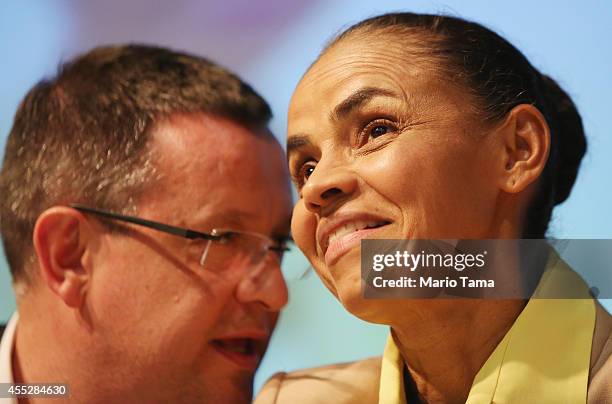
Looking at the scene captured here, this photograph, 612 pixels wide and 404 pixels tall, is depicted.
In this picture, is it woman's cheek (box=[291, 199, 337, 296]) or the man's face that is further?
the man's face

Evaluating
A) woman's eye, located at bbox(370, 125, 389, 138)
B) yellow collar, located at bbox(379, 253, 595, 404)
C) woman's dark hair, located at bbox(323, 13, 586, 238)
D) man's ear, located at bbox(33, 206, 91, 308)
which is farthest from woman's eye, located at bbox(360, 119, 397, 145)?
man's ear, located at bbox(33, 206, 91, 308)

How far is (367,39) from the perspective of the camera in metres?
1.23

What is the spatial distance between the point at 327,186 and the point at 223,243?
1.34ft

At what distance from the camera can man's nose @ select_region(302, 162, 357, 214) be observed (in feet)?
3.74

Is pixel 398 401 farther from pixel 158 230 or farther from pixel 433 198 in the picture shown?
pixel 158 230

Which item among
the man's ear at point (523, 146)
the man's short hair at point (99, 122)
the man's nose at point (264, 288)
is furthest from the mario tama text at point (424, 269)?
the man's short hair at point (99, 122)

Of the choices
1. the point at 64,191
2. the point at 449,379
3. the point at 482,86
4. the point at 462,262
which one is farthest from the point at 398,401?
the point at 64,191

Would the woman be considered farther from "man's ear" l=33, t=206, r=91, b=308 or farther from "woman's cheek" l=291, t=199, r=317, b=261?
"man's ear" l=33, t=206, r=91, b=308

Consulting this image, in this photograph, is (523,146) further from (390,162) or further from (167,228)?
(167,228)

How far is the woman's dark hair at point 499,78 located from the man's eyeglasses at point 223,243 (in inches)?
16.2

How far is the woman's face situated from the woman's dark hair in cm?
3

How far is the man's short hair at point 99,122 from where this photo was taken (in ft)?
5.02

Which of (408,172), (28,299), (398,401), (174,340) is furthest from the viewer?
(28,299)

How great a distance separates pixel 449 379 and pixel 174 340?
1.66 ft
